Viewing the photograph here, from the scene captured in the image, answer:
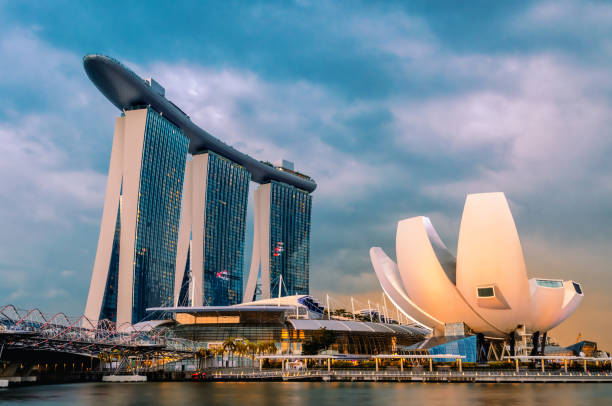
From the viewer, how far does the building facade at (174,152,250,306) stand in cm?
14688

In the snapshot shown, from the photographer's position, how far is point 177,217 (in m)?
131

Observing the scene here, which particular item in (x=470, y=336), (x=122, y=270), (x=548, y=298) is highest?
(x=122, y=270)

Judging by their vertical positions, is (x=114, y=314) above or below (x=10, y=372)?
above

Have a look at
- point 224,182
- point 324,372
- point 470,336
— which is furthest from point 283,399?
point 224,182

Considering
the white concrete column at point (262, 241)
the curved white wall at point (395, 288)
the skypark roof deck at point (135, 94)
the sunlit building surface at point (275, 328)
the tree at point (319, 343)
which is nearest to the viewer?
the curved white wall at point (395, 288)

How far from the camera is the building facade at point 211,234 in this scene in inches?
5782

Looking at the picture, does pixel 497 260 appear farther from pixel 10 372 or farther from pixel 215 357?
pixel 10 372

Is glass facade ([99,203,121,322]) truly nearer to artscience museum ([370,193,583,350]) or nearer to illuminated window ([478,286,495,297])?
artscience museum ([370,193,583,350])

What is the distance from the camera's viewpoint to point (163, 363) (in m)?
91.7

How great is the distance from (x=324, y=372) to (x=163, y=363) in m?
33.9

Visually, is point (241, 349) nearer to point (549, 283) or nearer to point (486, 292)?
point (486, 292)

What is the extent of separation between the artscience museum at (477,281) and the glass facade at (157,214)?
58.1m

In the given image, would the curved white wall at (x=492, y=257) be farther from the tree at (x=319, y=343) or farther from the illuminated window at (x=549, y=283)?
the tree at (x=319, y=343)

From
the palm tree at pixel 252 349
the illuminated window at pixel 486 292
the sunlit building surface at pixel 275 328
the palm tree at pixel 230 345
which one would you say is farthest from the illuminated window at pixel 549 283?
the palm tree at pixel 230 345
